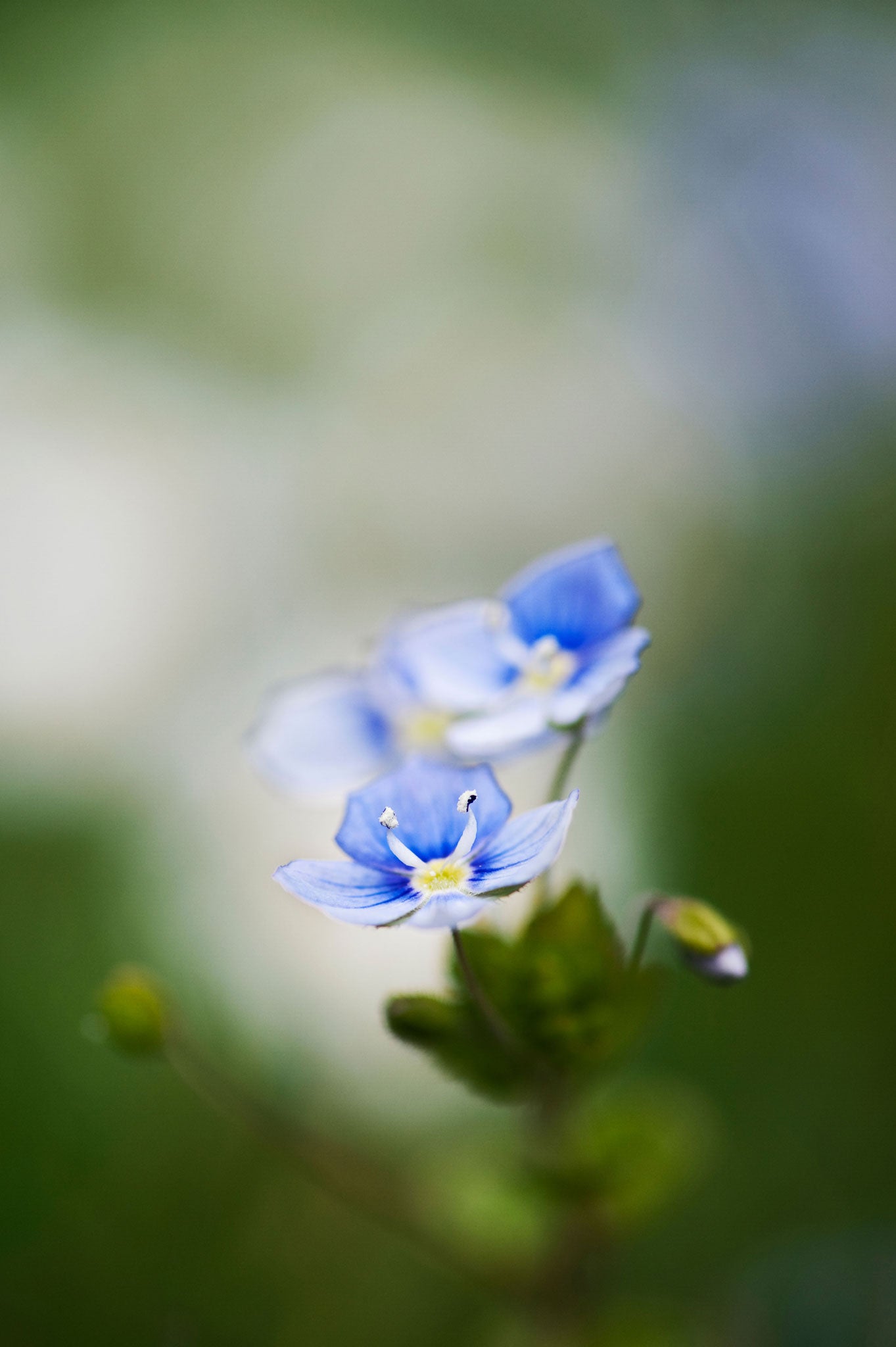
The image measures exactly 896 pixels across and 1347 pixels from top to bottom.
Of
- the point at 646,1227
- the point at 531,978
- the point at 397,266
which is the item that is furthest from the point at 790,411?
the point at 531,978

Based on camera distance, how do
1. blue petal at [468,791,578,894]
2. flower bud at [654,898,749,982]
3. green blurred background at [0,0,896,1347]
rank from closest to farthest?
blue petal at [468,791,578,894], flower bud at [654,898,749,982], green blurred background at [0,0,896,1347]

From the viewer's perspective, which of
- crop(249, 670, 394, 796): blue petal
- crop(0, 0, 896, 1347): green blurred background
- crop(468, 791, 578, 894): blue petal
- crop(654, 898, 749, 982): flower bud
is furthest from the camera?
crop(0, 0, 896, 1347): green blurred background

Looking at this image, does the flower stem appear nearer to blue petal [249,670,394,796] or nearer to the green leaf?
the green leaf

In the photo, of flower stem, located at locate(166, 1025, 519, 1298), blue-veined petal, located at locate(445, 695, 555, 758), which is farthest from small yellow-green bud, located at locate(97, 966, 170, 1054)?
blue-veined petal, located at locate(445, 695, 555, 758)

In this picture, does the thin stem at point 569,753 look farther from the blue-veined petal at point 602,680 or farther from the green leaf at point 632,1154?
the green leaf at point 632,1154

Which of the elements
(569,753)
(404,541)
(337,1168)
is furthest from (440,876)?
(404,541)

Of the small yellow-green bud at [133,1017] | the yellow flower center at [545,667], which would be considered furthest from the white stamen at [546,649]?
the small yellow-green bud at [133,1017]
